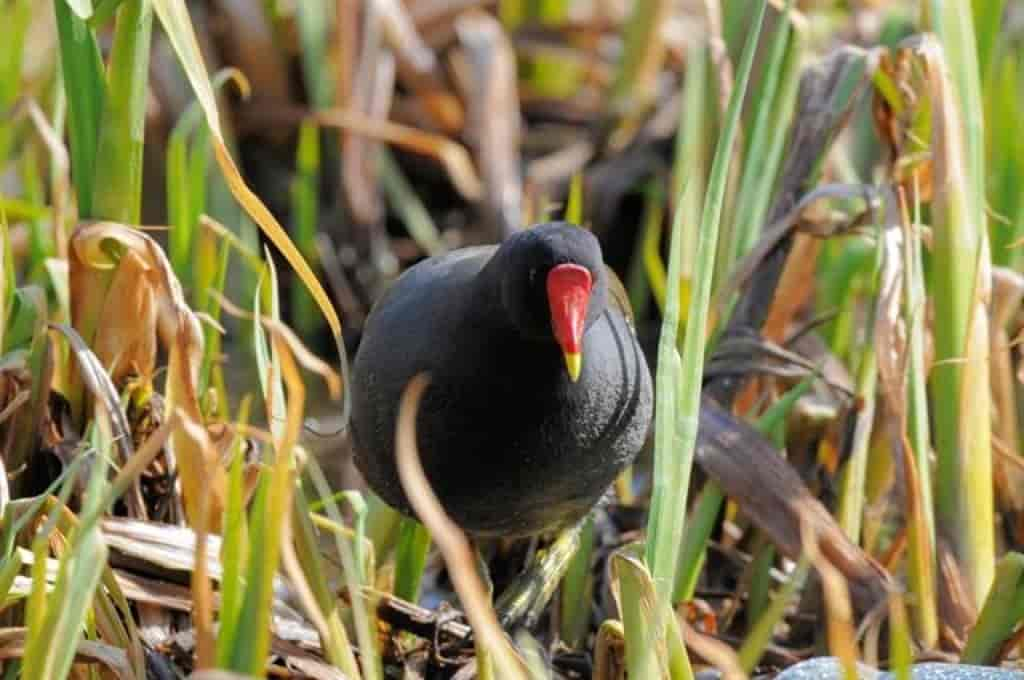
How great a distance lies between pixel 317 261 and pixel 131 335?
5.22ft

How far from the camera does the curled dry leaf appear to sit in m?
1.96

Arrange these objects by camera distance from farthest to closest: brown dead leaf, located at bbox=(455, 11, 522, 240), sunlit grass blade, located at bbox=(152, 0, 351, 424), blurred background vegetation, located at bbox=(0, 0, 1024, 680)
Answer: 1. brown dead leaf, located at bbox=(455, 11, 522, 240)
2. sunlit grass blade, located at bbox=(152, 0, 351, 424)
3. blurred background vegetation, located at bbox=(0, 0, 1024, 680)

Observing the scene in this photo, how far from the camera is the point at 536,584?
2.47m

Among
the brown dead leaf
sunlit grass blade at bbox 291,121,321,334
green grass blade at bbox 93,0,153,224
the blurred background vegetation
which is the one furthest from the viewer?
the brown dead leaf

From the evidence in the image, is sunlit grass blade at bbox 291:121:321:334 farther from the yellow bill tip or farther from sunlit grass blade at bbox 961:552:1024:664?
sunlit grass blade at bbox 961:552:1024:664

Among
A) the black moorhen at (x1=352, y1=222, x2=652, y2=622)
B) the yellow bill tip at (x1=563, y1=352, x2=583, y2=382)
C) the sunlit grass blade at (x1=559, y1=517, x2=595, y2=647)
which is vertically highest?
the yellow bill tip at (x1=563, y1=352, x2=583, y2=382)

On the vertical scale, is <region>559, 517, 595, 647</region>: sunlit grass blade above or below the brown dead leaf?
below

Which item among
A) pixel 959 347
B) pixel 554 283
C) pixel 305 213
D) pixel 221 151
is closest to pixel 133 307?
pixel 221 151

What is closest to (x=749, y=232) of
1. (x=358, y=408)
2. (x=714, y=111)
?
(x=714, y=111)

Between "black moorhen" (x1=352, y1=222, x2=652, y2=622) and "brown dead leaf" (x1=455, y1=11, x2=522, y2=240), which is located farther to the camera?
"brown dead leaf" (x1=455, y1=11, x2=522, y2=240)

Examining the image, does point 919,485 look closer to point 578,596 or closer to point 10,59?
point 578,596

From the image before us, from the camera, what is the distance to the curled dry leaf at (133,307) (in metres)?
1.96

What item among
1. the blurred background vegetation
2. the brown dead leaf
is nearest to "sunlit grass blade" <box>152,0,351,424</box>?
the blurred background vegetation

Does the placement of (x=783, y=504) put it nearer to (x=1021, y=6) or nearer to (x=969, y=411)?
(x=969, y=411)
